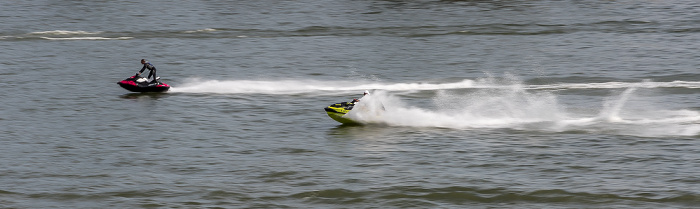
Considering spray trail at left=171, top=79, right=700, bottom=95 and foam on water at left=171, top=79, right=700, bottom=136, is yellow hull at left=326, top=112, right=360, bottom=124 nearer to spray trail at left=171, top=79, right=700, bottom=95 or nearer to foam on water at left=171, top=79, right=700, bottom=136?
foam on water at left=171, top=79, right=700, bottom=136

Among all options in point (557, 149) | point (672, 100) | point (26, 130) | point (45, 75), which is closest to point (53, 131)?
point (26, 130)

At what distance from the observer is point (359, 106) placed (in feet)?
128

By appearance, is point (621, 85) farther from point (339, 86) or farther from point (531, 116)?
point (339, 86)

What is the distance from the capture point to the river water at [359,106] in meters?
29.9

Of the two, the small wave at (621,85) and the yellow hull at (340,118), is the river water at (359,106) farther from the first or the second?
the yellow hull at (340,118)

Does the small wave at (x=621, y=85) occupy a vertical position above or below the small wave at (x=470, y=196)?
above

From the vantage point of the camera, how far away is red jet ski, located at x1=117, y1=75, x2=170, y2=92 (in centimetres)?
4859

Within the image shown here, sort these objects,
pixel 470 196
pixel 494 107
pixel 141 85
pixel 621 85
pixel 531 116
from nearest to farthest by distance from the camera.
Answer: pixel 470 196 < pixel 531 116 < pixel 494 107 < pixel 141 85 < pixel 621 85

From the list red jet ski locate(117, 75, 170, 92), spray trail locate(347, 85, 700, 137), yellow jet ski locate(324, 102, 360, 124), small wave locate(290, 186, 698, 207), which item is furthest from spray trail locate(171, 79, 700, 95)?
small wave locate(290, 186, 698, 207)

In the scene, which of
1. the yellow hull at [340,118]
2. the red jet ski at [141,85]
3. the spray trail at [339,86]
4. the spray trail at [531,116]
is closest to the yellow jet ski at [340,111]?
the yellow hull at [340,118]

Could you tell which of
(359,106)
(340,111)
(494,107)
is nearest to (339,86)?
(494,107)

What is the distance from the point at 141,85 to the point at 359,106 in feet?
48.7

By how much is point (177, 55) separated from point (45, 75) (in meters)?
10.0

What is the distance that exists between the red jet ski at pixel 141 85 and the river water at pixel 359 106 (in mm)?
477
